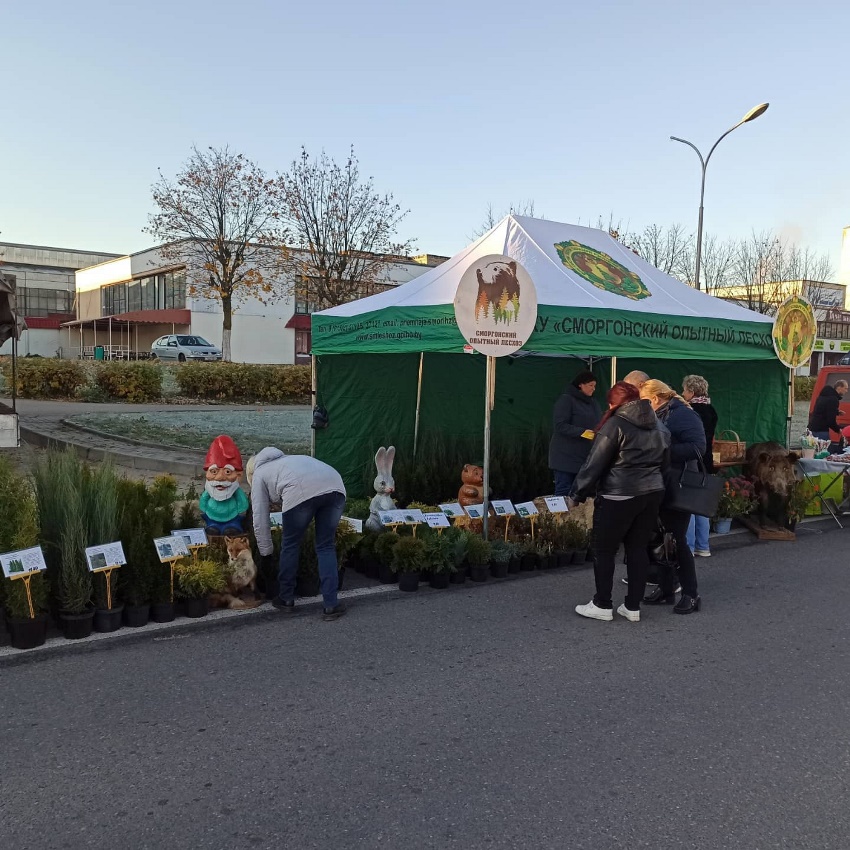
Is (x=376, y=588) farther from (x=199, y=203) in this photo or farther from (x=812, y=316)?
(x=199, y=203)

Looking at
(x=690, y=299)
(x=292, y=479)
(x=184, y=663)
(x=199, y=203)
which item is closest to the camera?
(x=184, y=663)

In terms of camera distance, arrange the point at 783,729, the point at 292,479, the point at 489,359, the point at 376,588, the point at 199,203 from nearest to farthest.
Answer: the point at 783,729, the point at 292,479, the point at 376,588, the point at 489,359, the point at 199,203

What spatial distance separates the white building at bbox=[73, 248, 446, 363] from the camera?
1700 inches

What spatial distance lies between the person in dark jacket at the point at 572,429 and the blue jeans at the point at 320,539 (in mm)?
3025

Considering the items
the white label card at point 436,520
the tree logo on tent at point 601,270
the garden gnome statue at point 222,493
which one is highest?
the tree logo on tent at point 601,270

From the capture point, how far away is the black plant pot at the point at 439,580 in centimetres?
612

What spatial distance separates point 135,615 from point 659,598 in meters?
3.73

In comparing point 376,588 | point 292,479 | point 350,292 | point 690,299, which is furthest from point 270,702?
point 350,292

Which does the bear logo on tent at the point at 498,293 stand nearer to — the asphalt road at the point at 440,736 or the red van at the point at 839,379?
the asphalt road at the point at 440,736

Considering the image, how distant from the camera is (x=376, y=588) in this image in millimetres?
6133

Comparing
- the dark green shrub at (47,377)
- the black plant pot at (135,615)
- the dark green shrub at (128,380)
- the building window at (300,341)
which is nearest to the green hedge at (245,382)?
the dark green shrub at (128,380)

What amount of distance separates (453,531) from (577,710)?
2.59 metres

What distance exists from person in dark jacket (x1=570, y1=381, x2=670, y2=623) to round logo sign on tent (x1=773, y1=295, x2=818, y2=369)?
448cm

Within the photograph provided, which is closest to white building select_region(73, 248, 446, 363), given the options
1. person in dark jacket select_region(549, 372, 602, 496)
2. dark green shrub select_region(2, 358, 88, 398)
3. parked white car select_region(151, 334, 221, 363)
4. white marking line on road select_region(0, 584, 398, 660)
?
parked white car select_region(151, 334, 221, 363)
